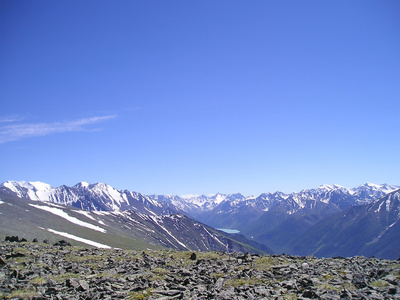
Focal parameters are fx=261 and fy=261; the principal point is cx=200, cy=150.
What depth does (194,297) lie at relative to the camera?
1705 cm

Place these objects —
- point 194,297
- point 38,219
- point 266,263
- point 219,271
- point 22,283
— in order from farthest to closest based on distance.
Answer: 1. point 38,219
2. point 266,263
3. point 219,271
4. point 22,283
5. point 194,297

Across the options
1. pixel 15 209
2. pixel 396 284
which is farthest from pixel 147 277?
pixel 15 209

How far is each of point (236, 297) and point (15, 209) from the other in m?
179

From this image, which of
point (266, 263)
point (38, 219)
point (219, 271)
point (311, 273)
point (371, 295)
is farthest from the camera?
point (38, 219)

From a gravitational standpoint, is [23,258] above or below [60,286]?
below

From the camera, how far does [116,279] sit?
70.7 ft

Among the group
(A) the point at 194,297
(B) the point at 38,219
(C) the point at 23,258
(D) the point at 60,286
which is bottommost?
(B) the point at 38,219

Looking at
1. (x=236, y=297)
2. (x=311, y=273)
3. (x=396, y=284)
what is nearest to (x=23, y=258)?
(x=236, y=297)

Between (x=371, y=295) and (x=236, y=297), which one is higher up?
(x=371, y=295)

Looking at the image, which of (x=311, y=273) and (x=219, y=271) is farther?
(x=219, y=271)

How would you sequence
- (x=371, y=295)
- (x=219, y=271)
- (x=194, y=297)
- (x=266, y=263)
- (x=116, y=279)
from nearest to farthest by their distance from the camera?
1. (x=371, y=295)
2. (x=194, y=297)
3. (x=116, y=279)
4. (x=219, y=271)
5. (x=266, y=263)

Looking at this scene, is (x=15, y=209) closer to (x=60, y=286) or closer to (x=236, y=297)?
(x=60, y=286)

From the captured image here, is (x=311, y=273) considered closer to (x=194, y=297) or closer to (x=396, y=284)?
(x=396, y=284)

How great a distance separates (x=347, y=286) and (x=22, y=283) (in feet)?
78.5
